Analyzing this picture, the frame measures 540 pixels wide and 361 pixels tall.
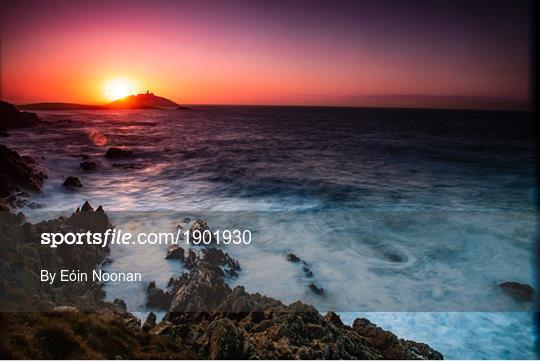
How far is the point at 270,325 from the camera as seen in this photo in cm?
598

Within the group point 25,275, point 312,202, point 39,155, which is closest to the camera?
point 25,275

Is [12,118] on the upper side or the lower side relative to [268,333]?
upper

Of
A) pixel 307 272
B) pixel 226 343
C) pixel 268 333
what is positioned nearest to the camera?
pixel 226 343

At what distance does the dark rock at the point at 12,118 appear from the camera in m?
39.9

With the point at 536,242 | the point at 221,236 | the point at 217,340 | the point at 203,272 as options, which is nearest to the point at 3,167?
the point at 221,236

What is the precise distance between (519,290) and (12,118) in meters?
49.3

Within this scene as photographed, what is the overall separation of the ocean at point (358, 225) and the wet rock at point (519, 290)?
25 centimetres

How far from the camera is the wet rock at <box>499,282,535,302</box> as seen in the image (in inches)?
349

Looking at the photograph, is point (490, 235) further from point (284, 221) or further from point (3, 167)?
point (3, 167)

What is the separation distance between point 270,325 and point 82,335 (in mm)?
2824

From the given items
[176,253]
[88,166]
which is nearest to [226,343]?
[176,253]

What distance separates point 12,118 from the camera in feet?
135

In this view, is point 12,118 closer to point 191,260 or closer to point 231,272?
point 191,260

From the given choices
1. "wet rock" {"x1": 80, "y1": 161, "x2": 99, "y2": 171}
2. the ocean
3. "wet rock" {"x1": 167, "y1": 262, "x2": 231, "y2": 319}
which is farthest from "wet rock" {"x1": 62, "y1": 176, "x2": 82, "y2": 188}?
"wet rock" {"x1": 167, "y1": 262, "x2": 231, "y2": 319}
